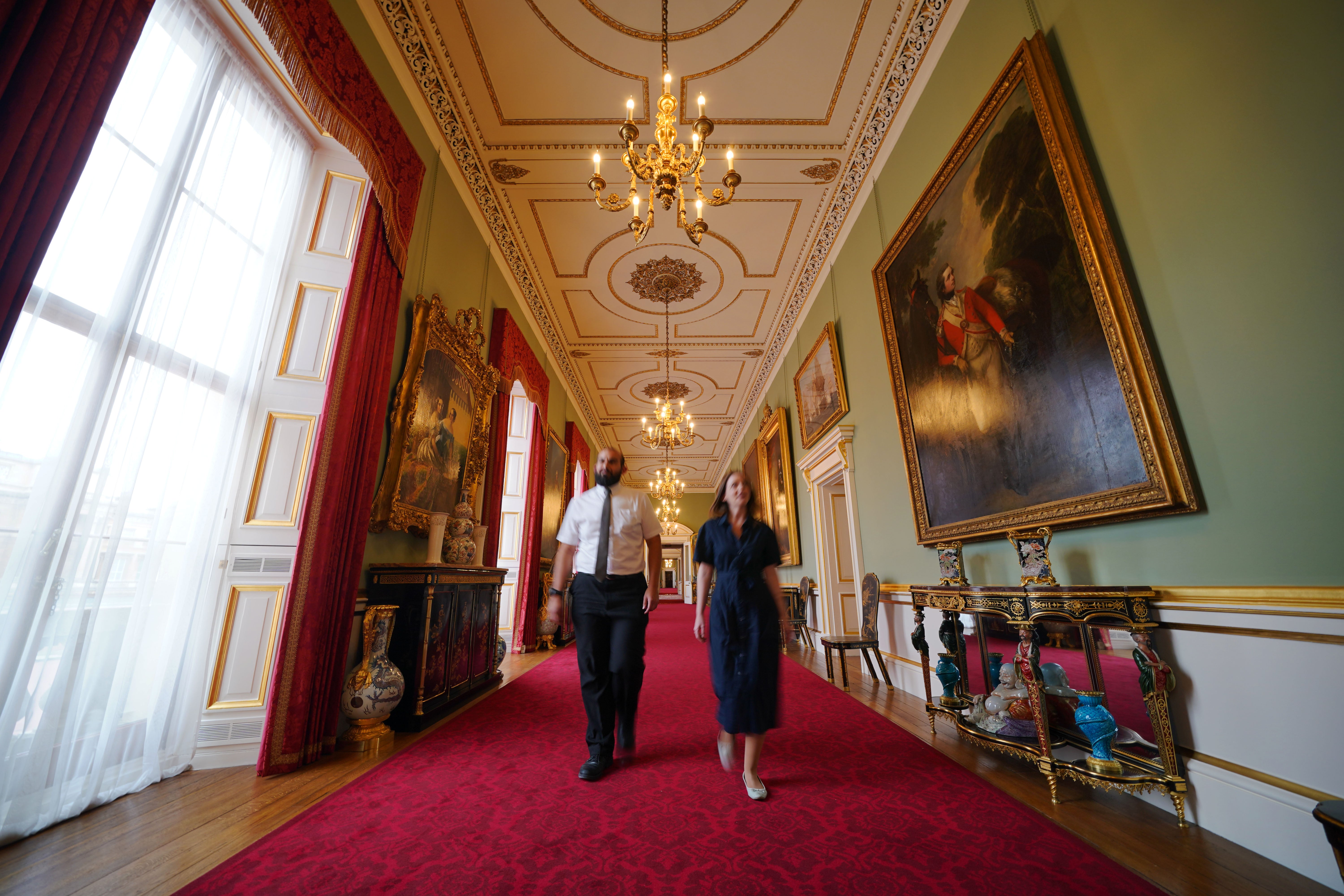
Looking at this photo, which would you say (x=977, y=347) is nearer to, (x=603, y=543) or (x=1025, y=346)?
(x=1025, y=346)

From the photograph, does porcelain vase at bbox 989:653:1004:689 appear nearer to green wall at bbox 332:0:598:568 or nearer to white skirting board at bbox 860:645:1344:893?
white skirting board at bbox 860:645:1344:893

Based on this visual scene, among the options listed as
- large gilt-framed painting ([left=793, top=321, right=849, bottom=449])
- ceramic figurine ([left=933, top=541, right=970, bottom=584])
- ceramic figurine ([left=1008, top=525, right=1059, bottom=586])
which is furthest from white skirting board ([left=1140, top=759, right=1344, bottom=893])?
large gilt-framed painting ([left=793, top=321, right=849, bottom=449])

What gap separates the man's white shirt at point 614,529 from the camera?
269 cm

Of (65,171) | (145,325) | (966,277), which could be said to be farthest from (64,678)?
(966,277)

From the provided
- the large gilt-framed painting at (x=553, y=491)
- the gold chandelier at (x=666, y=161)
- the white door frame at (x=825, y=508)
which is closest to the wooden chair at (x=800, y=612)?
the white door frame at (x=825, y=508)

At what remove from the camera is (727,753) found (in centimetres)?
246

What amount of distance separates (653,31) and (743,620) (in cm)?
440

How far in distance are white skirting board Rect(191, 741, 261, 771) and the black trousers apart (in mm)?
1681

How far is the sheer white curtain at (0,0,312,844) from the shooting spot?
1789mm

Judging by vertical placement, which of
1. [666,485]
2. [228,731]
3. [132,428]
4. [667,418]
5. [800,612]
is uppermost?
[667,418]

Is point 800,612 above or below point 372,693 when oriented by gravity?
above

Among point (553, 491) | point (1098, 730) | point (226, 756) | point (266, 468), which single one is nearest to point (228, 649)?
point (226, 756)

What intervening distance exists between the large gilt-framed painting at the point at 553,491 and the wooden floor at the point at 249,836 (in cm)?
510

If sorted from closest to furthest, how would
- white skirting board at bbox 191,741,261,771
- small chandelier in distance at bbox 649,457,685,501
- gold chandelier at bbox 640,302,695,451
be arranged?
1. white skirting board at bbox 191,741,261,771
2. gold chandelier at bbox 640,302,695,451
3. small chandelier in distance at bbox 649,457,685,501
